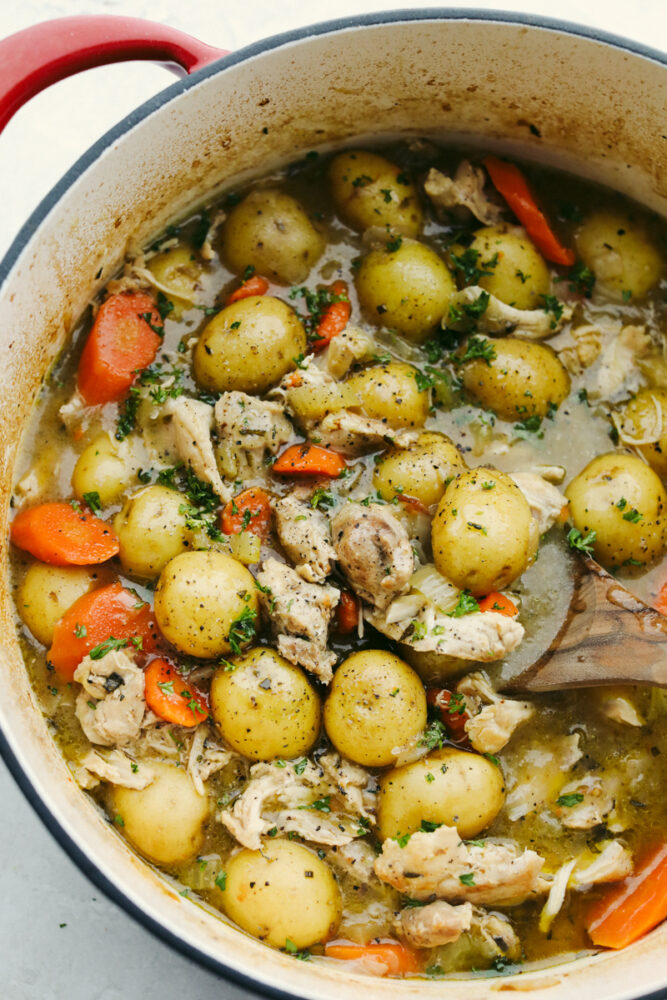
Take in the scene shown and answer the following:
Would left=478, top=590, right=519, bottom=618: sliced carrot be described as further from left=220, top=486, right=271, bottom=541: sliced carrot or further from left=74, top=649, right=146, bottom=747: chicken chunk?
left=74, top=649, right=146, bottom=747: chicken chunk

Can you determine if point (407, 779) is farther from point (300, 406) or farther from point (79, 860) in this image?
point (300, 406)

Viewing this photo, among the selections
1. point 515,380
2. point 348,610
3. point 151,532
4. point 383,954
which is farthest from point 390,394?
point 383,954

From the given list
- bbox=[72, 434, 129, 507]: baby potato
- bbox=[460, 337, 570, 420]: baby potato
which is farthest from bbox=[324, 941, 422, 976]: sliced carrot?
bbox=[460, 337, 570, 420]: baby potato

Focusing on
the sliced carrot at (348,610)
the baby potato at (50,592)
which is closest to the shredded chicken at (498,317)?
the sliced carrot at (348,610)

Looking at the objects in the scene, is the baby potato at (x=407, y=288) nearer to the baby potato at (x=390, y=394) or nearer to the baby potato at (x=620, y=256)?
the baby potato at (x=390, y=394)

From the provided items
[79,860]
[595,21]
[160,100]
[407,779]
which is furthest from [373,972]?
[595,21]

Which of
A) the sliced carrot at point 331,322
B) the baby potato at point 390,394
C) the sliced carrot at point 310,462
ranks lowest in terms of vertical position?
the sliced carrot at point 310,462

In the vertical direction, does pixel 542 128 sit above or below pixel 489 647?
above
